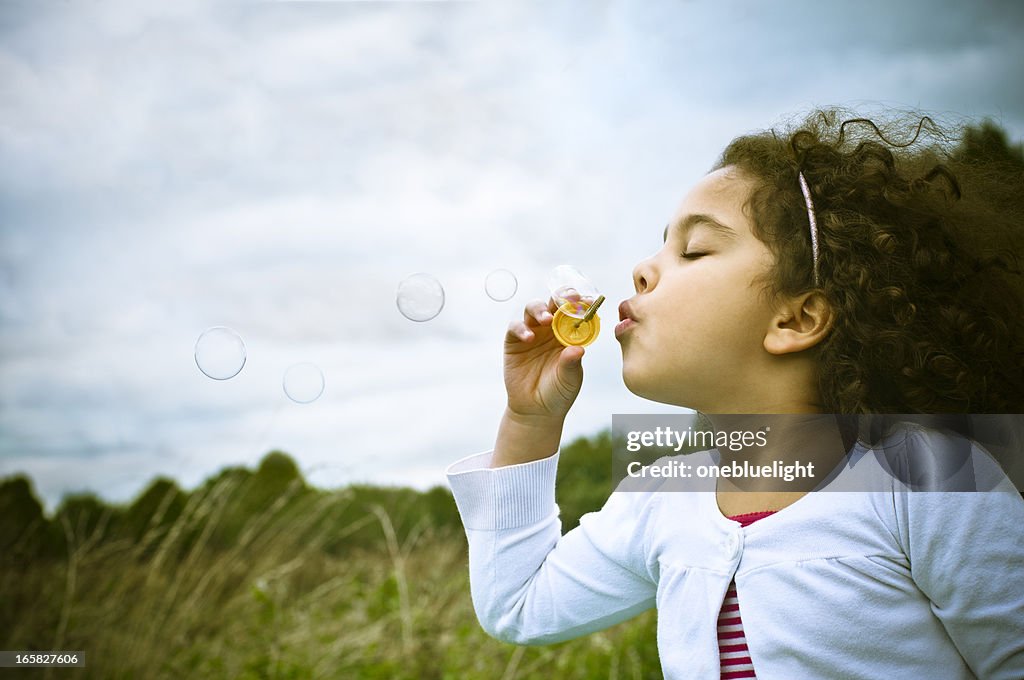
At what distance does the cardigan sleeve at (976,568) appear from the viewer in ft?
3.54

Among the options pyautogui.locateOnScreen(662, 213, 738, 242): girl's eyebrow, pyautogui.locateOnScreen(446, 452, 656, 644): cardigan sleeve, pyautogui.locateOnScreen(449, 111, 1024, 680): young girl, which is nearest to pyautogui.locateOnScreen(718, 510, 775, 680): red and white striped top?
pyautogui.locateOnScreen(449, 111, 1024, 680): young girl

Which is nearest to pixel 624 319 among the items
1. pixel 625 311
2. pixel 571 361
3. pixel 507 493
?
pixel 625 311

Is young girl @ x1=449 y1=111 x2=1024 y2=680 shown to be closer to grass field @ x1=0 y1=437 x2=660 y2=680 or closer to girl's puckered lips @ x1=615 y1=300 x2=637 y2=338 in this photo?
girl's puckered lips @ x1=615 y1=300 x2=637 y2=338

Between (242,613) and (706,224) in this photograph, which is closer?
(706,224)

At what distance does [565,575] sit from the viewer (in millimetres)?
1464

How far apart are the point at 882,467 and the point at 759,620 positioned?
0.28 m

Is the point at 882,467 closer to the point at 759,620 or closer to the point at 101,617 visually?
the point at 759,620

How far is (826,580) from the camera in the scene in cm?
117

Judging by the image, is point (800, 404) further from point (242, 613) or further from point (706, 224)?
point (242, 613)

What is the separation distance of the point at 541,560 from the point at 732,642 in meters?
0.39

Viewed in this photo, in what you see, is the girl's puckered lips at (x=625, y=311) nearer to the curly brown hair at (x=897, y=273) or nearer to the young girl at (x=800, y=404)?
the young girl at (x=800, y=404)

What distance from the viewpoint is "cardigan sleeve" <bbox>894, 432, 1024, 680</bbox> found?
1.08 meters

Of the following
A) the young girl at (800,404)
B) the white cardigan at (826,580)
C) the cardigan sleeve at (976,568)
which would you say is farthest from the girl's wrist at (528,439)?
the cardigan sleeve at (976,568)

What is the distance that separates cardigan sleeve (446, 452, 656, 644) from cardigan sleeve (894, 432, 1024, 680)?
0.45 metres
